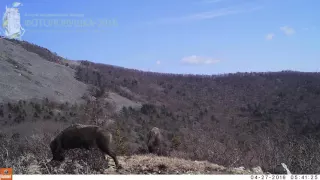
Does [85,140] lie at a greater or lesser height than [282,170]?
greater

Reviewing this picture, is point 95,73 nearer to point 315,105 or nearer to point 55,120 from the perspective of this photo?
point 55,120

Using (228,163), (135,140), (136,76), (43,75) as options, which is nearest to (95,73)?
(136,76)

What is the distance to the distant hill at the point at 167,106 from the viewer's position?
16872mm

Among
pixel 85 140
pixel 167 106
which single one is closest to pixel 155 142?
pixel 85 140

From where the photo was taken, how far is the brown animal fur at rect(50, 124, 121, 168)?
29.6ft

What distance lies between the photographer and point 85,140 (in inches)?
356

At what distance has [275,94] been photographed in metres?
53.2

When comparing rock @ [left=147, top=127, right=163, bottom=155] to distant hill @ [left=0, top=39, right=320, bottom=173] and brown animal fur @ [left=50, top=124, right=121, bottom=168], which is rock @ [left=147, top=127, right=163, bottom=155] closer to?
distant hill @ [left=0, top=39, right=320, bottom=173]

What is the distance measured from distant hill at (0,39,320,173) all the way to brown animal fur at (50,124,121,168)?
176 cm

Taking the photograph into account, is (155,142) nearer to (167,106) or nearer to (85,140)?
(85,140)

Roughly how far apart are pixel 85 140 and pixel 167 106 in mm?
39446

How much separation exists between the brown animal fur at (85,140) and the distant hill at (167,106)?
5.76 ft

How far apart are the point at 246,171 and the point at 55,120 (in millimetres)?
24029

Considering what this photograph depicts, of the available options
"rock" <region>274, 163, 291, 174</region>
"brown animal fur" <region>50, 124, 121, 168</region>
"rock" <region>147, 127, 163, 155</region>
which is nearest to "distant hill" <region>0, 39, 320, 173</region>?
"rock" <region>274, 163, 291, 174</region>
